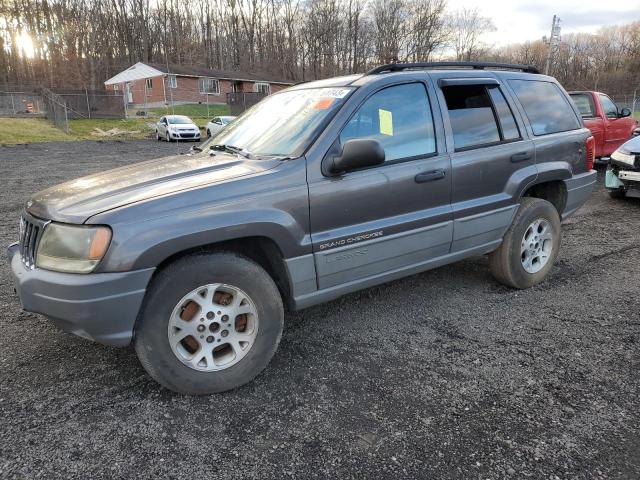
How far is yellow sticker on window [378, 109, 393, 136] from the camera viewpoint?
11.1 feet

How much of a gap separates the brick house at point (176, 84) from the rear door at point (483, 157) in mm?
45281

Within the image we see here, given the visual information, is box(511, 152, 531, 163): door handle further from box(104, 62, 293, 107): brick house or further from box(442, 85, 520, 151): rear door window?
box(104, 62, 293, 107): brick house

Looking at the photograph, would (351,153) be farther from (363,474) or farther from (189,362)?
(363,474)

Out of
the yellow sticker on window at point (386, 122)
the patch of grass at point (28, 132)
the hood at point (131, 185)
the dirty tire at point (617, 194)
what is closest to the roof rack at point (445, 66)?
the yellow sticker on window at point (386, 122)

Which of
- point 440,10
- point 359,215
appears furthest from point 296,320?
point 440,10

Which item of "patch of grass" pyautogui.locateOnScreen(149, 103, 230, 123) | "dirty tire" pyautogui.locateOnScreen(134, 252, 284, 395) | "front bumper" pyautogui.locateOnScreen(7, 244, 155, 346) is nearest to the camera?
"front bumper" pyautogui.locateOnScreen(7, 244, 155, 346)

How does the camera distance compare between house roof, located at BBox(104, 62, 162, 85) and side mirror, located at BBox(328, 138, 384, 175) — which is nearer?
side mirror, located at BBox(328, 138, 384, 175)

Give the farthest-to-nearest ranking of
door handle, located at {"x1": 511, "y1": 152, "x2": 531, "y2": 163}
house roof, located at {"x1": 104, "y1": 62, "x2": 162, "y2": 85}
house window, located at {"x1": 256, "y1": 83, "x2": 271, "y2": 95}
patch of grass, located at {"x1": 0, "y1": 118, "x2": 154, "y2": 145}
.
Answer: house window, located at {"x1": 256, "y1": 83, "x2": 271, "y2": 95} → house roof, located at {"x1": 104, "y1": 62, "x2": 162, "y2": 85} → patch of grass, located at {"x1": 0, "y1": 118, "x2": 154, "y2": 145} → door handle, located at {"x1": 511, "y1": 152, "x2": 531, "y2": 163}

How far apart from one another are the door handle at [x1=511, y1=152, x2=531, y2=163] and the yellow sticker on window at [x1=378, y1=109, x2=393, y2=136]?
1.27 m

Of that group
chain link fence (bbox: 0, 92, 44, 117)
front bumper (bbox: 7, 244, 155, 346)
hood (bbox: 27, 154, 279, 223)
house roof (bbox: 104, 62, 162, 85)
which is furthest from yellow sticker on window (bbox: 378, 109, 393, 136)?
house roof (bbox: 104, 62, 162, 85)

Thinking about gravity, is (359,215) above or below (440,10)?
below

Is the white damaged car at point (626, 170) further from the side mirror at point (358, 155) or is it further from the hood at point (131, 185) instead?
the hood at point (131, 185)

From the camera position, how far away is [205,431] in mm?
2539

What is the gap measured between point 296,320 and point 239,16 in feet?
248
